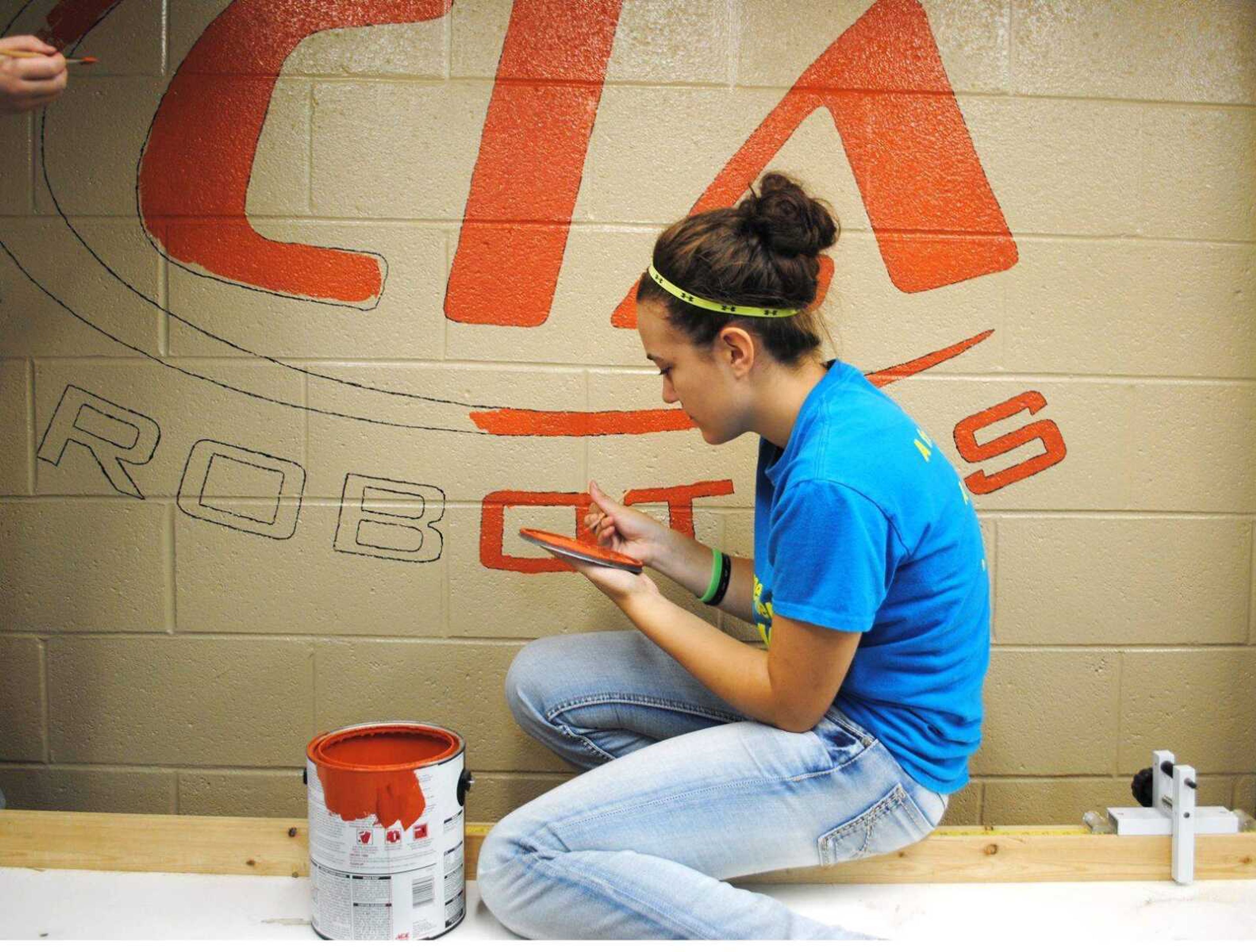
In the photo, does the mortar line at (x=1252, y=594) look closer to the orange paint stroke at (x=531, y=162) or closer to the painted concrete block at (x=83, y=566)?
the orange paint stroke at (x=531, y=162)

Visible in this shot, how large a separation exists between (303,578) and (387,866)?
2.13 feet

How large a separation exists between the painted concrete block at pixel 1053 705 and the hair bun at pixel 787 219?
3.00 ft

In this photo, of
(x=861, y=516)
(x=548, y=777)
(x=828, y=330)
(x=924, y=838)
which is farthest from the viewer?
(x=548, y=777)

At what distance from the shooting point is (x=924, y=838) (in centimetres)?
141

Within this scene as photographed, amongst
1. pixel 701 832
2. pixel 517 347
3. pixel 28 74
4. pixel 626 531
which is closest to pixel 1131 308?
pixel 626 531

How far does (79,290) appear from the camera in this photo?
1.71m

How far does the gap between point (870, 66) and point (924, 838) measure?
4.10 feet

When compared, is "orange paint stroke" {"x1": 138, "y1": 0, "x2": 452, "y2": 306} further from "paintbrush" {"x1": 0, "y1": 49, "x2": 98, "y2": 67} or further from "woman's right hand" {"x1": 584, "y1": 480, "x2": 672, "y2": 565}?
"woman's right hand" {"x1": 584, "y1": 480, "x2": 672, "y2": 565}

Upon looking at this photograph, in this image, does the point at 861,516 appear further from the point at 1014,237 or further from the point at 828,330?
the point at 1014,237

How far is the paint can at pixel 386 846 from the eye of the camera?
1.24m

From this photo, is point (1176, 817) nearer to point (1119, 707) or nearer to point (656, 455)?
point (1119, 707)

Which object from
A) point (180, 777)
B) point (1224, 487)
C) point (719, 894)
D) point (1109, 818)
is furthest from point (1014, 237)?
point (180, 777)

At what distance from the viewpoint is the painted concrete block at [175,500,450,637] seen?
1.75 metres

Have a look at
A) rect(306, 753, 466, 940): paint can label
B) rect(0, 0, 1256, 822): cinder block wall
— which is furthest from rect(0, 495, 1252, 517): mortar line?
rect(306, 753, 466, 940): paint can label
